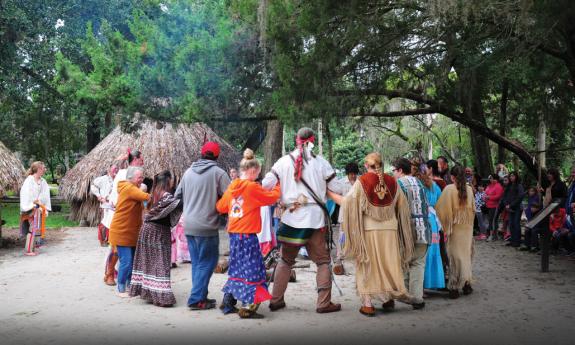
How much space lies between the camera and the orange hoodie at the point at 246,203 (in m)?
6.27

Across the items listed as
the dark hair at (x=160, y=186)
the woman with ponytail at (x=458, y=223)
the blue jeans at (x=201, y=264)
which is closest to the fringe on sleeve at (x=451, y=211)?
Result: the woman with ponytail at (x=458, y=223)

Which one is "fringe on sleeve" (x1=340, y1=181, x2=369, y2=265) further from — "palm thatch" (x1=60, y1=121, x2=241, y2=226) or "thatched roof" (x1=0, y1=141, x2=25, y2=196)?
"palm thatch" (x1=60, y1=121, x2=241, y2=226)

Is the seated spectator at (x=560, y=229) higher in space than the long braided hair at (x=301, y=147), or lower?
lower

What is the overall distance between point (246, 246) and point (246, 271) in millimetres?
265

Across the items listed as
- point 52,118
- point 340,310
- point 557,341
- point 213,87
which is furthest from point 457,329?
point 52,118

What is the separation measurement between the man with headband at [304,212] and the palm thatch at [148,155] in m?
10.2

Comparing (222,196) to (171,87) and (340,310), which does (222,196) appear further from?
(171,87)

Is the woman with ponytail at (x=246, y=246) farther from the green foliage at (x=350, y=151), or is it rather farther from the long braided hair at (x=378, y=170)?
the green foliage at (x=350, y=151)

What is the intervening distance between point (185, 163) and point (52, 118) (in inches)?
752

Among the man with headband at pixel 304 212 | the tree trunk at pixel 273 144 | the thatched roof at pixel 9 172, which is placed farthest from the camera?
the tree trunk at pixel 273 144

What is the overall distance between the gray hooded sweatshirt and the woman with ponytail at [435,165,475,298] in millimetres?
2804

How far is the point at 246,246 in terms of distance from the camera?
6.25 m

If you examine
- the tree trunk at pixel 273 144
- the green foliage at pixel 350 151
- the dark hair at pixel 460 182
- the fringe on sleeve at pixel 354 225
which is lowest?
the fringe on sleeve at pixel 354 225

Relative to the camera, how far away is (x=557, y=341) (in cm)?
535
